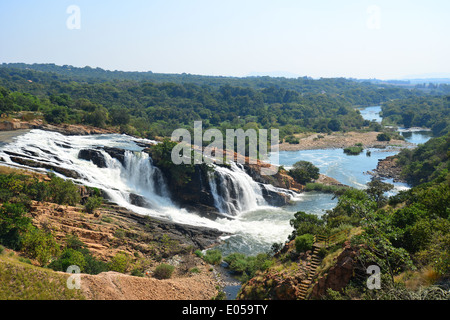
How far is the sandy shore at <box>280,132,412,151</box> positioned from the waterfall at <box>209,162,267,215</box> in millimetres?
31184

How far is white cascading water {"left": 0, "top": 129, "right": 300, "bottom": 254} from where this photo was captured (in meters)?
25.2

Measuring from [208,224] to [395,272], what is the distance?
50.8 ft

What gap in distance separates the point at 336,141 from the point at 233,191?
4420 centimetres

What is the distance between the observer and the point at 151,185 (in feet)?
95.6

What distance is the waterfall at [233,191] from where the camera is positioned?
29.7 metres

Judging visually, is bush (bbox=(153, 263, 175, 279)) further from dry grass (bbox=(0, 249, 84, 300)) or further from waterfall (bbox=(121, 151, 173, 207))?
waterfall (bbox=(121, 151, 173, 207))

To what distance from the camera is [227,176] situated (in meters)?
31.0

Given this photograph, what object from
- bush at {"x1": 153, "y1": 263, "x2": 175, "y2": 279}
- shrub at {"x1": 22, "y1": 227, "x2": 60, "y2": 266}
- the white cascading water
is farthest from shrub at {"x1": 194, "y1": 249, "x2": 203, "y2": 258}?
shrub at {"x1": 22, "y1": 227, "x2": 60, "y2": 266}

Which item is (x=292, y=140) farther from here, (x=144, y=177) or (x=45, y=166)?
(x=45, y=166)

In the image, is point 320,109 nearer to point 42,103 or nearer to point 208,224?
point 42,103

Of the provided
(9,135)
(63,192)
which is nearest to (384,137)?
(9,135)

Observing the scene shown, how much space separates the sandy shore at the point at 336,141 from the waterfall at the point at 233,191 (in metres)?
31.2

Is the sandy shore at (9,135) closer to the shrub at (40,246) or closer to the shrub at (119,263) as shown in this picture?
the shrub at (40,246)
